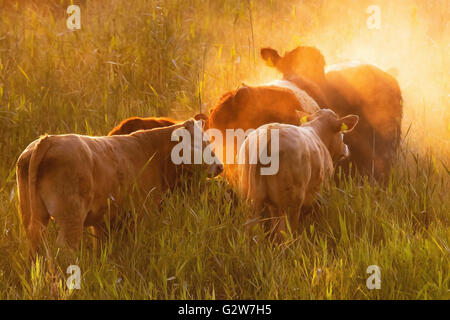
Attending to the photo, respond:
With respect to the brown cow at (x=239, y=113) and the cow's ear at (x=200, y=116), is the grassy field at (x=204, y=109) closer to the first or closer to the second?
the brown cow at (x=239, y=113)

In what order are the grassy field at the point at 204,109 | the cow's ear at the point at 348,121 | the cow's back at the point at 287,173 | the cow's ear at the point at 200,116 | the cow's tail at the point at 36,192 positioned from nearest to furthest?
the grassy field at the point at 204,109
the cow's tail at the point at 36,192
the cow's back at the point at 287,173
the cow's ear at the point at 200,116
the cow's ear at the point at 348,121

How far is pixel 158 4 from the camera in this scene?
24.3 ft

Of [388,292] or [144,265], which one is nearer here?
[388,292]

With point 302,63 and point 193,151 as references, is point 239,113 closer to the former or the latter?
point 193,151

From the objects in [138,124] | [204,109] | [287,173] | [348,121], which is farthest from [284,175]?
[204,109]

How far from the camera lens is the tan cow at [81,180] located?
3357 mm

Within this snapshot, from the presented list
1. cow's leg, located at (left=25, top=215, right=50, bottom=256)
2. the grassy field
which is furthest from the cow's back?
cow's leg, located at (left=25, top=215, right=50, bottom=256)

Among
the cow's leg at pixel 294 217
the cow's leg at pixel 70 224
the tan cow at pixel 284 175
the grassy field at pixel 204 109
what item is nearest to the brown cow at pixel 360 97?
the grassy field at pixel 204 109

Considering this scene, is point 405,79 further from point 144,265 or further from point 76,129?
point 144,265

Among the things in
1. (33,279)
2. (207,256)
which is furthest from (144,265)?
(33,279)

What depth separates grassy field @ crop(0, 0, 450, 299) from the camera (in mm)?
3189

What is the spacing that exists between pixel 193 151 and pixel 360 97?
204cm

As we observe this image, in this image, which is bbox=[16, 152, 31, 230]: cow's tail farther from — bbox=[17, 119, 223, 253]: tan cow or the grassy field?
the grassy field
